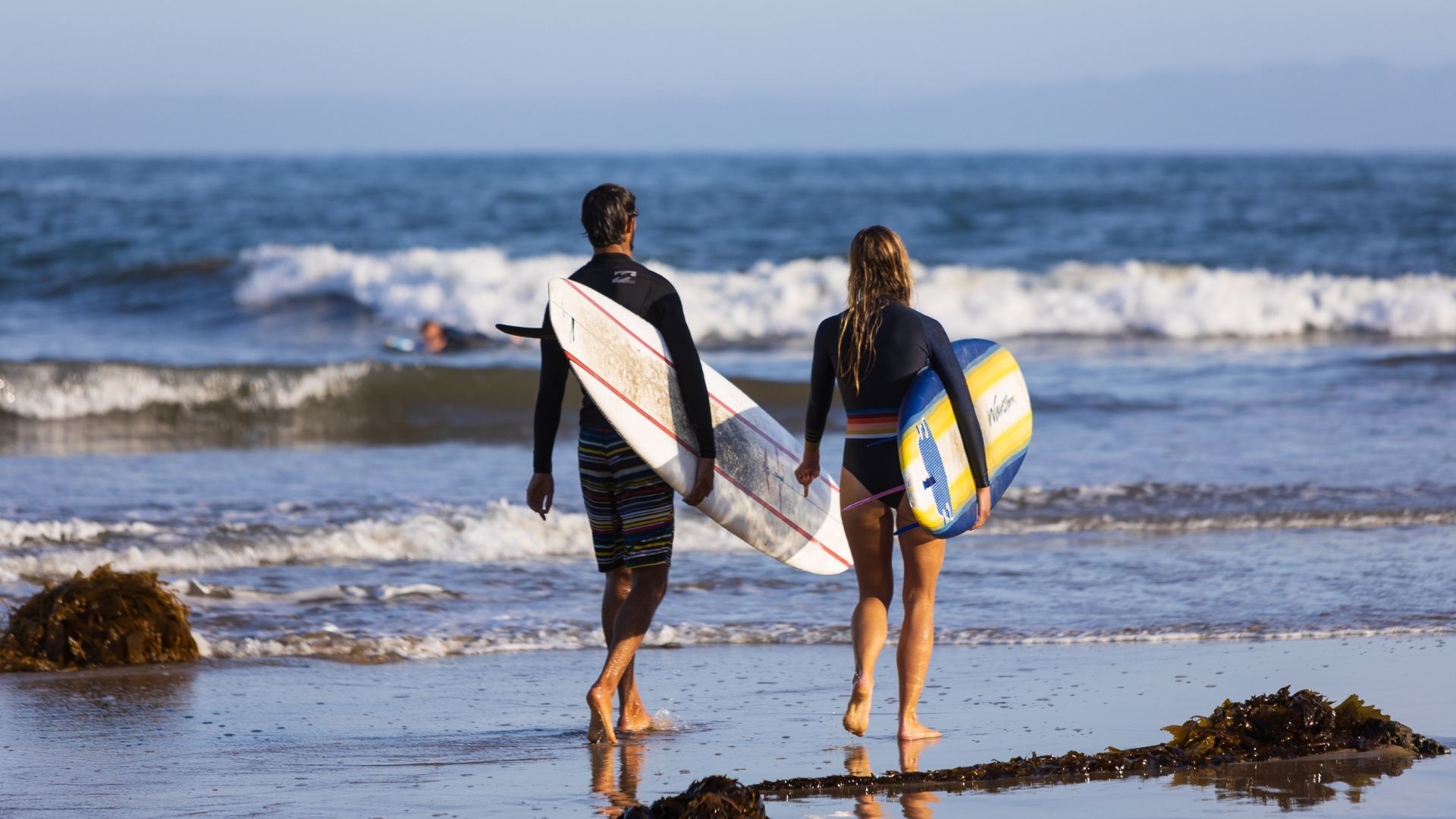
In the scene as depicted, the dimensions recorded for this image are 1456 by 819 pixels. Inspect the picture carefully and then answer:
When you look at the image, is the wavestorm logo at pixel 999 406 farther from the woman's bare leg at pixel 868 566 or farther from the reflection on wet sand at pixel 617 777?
the reflection on wet sand at pixel 617 777

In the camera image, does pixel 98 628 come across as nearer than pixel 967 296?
Yes

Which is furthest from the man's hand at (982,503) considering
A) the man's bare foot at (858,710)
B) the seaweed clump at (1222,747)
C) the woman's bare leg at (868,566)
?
the seaweed clump at (1222,747)

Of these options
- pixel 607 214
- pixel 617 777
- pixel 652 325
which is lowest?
pixel 617 777

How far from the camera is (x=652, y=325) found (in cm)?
429

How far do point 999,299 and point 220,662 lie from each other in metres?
14.4

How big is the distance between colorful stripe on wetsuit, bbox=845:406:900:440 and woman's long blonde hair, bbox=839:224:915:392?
0.08 m

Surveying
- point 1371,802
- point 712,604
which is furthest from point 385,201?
point 1371,802

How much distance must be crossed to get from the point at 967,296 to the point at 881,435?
599 inches

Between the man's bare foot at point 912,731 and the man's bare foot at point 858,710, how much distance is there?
0.51 feet

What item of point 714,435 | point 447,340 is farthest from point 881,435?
point 447,340

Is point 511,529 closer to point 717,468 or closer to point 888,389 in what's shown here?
point 717,468

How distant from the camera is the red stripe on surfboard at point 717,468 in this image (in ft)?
13.9

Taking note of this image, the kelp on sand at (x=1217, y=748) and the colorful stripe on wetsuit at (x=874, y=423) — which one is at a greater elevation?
the colorful stripe on wetsuit at (x=874, y=423)

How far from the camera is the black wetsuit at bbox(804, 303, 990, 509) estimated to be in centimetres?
411
